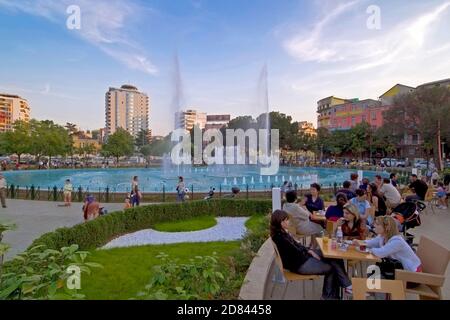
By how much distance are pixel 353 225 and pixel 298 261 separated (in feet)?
6.01

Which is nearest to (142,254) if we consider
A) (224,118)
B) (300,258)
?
(300,258)

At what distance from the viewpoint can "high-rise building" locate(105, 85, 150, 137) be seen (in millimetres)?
159375

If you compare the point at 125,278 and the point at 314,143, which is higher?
the point at 314,143

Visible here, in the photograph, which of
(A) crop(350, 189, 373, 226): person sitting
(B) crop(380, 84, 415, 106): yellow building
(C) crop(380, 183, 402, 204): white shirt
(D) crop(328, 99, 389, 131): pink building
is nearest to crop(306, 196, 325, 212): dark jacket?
(A) crop(350, 189, 373, 226): person sitting

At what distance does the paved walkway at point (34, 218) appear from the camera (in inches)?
401

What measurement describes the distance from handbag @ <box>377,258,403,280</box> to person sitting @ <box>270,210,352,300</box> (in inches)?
21.5

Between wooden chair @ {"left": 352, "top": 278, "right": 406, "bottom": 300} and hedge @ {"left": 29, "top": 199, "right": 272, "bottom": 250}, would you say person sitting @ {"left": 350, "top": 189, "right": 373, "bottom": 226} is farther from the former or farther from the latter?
hedge @ {"left": 29, "top": 199, "right": 272, "bottom": 250}

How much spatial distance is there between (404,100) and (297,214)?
125 ft

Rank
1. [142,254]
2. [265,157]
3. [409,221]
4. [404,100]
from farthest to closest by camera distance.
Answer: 1. [265,157]
2. [404,100]
3. [142,254]
4. [409,221]

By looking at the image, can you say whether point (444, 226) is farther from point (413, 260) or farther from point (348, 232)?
point (413, 260)

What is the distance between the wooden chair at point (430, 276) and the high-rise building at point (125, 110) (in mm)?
158142

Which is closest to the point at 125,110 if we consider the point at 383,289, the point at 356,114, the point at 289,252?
the point at 356,114

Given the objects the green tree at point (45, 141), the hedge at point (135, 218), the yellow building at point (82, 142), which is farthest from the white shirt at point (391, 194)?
the yellow building at point (82, 142)

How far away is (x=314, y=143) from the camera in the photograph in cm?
6756
